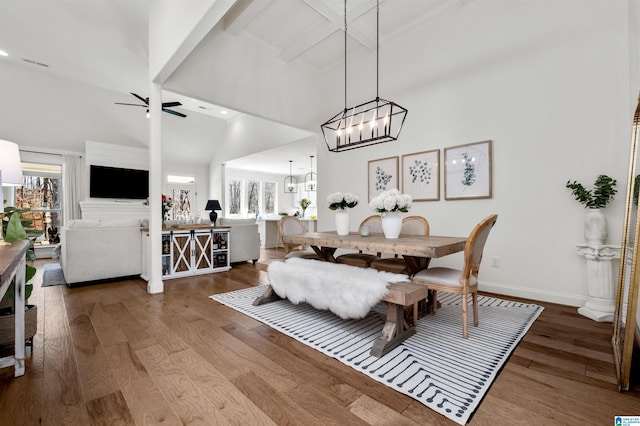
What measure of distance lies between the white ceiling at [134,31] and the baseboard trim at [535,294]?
3740mm

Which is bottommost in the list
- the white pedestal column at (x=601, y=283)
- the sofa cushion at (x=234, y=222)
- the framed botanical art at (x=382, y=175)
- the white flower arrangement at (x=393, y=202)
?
the white pedestal column at (x=601, y=283)

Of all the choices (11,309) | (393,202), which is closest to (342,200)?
(393,202)

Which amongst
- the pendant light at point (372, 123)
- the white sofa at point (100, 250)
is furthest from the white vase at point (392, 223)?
the white sofa at point (100, 250)

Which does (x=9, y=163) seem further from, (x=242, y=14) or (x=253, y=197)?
(x=253, y=197)

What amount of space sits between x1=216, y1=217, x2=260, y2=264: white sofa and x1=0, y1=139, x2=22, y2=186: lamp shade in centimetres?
329

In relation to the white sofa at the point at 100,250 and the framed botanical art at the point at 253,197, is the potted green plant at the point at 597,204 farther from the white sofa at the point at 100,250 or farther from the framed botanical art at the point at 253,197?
the framed botanical art at the point at 253,197

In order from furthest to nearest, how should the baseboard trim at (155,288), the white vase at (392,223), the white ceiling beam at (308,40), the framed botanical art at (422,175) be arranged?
the white ceiling beam at (308,40)
the framed botanical art at (422,175)
the baseboard trim at (155,288)
the white vase at (392,223)

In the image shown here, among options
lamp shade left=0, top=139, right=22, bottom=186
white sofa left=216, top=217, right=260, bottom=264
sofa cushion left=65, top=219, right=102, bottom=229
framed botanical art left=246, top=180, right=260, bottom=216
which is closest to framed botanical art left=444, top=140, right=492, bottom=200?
white sofa left=216, top=217, right=260, bottom=264

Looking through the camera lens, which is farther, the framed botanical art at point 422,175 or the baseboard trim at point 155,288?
the framed botanical art at point 422,175

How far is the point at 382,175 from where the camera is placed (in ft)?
14.8

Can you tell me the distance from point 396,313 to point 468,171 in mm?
2438

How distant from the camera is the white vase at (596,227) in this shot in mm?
2584

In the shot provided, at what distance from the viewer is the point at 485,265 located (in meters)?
3.50

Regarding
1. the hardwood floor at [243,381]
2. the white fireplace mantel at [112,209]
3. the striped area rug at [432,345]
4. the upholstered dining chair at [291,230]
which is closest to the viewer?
the hardwood floor at [243,381]
